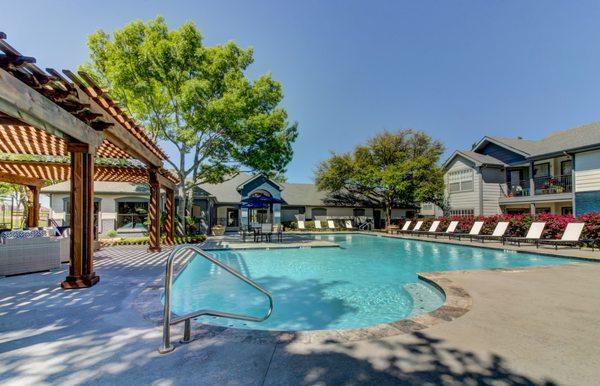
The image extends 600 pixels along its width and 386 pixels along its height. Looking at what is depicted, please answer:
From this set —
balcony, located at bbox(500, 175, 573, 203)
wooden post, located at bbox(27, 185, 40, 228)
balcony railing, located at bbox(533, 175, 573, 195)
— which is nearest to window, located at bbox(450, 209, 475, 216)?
balcony, located at bbox(500, 175, 573, 203)

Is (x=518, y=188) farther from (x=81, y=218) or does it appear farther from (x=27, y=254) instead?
(x=27, y=254)

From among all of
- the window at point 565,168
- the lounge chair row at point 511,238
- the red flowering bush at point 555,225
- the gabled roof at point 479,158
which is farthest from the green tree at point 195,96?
the window at point 565,168

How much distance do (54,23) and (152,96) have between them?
4.91 m

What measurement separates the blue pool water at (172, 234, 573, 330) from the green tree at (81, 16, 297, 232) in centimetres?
677

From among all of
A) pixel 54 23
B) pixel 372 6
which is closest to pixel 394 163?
pixel 372 6

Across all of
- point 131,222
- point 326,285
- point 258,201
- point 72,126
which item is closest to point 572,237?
point 326,285

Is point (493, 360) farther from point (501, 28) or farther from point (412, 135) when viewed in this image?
point (412, 135)

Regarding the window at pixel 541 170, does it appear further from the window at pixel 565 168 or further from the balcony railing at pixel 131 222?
the balcony railing at pixel 131 222

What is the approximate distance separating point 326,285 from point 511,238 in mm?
11391

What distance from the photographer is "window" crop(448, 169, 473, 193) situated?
2388 centimetres

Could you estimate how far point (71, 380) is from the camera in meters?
2.38

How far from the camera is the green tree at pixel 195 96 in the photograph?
48.2ft

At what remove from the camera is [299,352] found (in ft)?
9.49

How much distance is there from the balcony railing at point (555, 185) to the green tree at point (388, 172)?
6760mm
